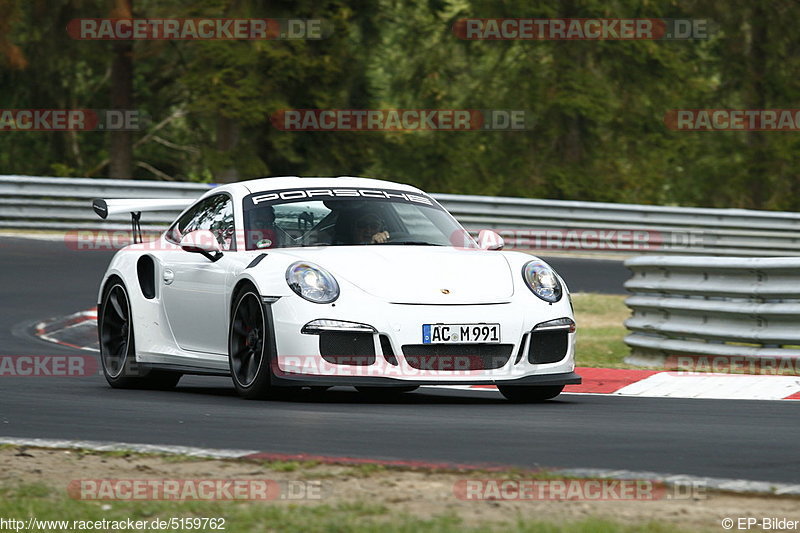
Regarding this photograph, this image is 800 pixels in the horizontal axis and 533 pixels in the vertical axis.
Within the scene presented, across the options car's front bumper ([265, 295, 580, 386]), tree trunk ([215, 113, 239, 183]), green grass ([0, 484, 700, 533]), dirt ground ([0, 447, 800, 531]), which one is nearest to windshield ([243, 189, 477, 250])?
car's front bumper ([265, 295, 580, 386])

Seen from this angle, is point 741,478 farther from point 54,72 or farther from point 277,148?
point 54,72

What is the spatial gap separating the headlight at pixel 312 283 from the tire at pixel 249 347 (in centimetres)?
23

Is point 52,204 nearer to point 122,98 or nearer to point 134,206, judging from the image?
point 134,206

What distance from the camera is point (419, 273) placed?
817 centimetres

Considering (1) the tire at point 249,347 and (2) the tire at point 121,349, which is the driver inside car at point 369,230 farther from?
(2) the tire at point 121,349

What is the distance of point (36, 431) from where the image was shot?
22.3 ft

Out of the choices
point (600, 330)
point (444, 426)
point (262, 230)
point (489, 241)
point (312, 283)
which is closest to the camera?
point (444, 426)

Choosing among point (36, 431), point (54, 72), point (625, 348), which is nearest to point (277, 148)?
point (54, 72)

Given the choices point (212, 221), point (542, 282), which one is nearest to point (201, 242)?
point (212, 221)

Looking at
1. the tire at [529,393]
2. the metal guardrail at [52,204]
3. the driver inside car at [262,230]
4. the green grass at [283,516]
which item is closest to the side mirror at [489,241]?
the tire at [529,393]

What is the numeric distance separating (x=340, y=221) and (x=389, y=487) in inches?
152

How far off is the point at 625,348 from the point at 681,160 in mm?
22724

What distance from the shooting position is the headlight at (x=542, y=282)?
27.6 feet

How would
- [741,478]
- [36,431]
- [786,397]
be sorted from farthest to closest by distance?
[786,397]
[36,431]
[741,478]
